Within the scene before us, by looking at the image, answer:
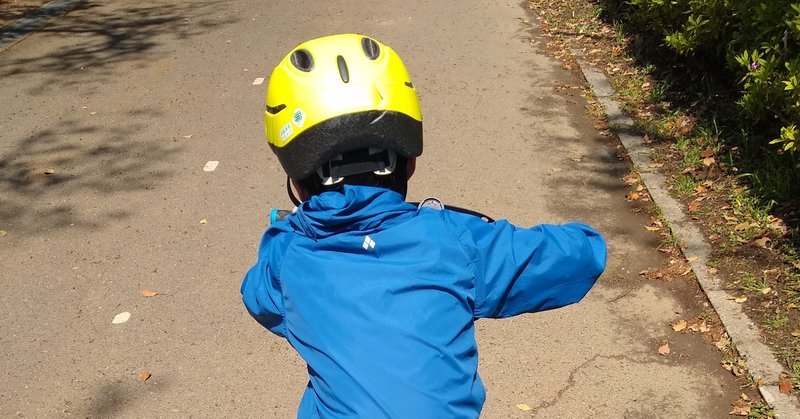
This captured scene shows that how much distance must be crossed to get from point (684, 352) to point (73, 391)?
299 cm

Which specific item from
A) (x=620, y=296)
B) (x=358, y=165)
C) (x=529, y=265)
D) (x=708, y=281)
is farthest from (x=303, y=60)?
(x=708, y=281)

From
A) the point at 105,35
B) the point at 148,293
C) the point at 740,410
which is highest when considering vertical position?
the point at 740,410

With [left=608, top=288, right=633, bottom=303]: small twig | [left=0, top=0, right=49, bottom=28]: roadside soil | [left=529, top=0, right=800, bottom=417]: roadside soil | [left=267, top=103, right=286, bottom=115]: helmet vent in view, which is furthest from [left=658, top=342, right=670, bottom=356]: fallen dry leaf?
[left=0, top=0, right=49, bottom=28]: roadside soil

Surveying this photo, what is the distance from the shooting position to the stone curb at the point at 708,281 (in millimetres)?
3928

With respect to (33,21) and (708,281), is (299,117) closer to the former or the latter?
(708,281)

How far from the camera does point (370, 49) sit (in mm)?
2301

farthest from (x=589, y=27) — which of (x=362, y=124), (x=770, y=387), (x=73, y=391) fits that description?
(x=362, y=124)

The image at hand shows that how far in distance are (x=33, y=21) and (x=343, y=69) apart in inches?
393

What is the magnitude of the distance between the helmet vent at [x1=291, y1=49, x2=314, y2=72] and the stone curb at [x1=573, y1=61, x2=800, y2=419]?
2717 millimetres

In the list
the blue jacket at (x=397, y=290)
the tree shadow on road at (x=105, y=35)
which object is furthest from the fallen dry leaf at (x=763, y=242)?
the tree shadow on road at (x=105, y=35)

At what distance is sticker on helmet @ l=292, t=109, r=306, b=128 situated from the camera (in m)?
2.17

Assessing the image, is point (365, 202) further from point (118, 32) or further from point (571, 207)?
point (118, 32)

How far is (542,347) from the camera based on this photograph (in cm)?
445

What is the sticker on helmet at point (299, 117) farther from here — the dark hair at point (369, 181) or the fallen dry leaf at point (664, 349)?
the fallen dry leaf at point (664, 349)
